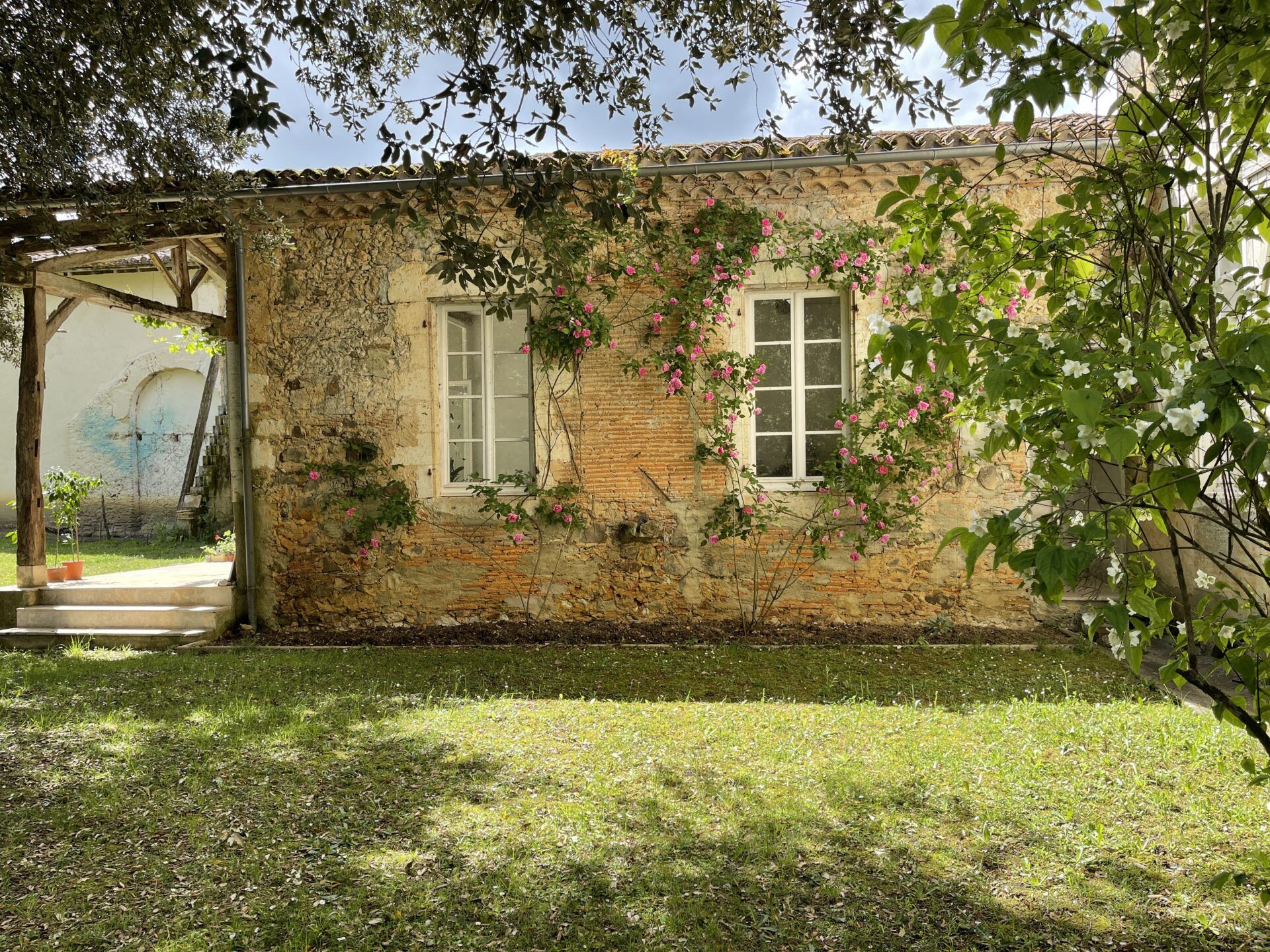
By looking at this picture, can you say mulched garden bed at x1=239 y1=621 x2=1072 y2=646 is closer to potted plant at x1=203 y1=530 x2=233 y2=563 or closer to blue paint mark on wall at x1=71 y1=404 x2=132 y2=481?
potted plant at x1=203 y1=530 x2=233 y2=563

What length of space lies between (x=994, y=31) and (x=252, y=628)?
24.2 ft

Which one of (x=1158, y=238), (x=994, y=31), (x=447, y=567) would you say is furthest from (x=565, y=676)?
(x=994, y=31)

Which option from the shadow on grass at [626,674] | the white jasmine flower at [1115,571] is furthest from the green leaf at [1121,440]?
the shadow on grass at [626,674]

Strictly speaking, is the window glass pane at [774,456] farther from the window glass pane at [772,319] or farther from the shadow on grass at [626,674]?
the shadow on grass at [626,674]

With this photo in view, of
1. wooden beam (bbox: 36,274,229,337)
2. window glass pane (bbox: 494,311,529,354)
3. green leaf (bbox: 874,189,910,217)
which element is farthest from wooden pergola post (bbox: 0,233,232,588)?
green leaf (bbox: 874,189,910,217)

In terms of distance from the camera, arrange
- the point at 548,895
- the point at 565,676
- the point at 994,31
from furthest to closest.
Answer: the point at 565,676
the point at 548,895
the point at 994,31

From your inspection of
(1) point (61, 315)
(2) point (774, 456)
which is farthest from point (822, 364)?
(1) point (61, 315)

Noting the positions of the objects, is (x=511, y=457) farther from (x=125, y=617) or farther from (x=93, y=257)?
(x=93, y=257)

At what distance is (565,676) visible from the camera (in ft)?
18.9

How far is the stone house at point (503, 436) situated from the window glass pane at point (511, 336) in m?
0.02

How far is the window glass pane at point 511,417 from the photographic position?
24.6 ft

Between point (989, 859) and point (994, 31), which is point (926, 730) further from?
point (994, 31)

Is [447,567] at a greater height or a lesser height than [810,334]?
lesser

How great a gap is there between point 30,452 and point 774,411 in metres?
6.52
